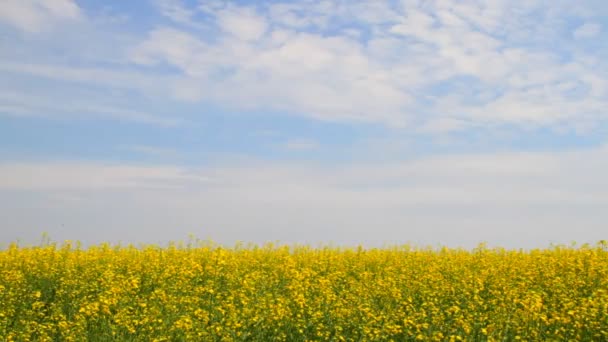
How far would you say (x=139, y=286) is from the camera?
14.3 m

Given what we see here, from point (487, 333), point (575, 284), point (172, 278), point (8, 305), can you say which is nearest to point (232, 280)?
point (172, 278)

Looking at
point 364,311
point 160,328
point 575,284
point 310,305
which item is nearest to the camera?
point 160,328

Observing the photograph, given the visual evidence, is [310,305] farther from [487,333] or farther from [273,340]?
[487,333]

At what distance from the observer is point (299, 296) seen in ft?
37.3

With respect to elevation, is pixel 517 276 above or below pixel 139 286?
above

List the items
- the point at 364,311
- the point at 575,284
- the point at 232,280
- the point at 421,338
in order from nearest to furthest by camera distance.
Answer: the point at 421,338 → the point at 364,311 → the point at 575,284 → the point at 232,280

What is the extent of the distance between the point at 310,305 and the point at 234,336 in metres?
2.10

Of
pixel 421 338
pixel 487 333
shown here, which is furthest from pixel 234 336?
pixel 487 333

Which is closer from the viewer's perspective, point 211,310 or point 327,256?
point 211,310

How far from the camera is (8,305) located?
13328 mm

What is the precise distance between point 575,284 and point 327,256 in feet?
24.7

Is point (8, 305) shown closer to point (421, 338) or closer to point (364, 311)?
point (364, 311)

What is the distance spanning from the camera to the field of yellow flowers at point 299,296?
33.8 feet

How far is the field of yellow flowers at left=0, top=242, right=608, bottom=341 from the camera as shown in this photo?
33.8ft
